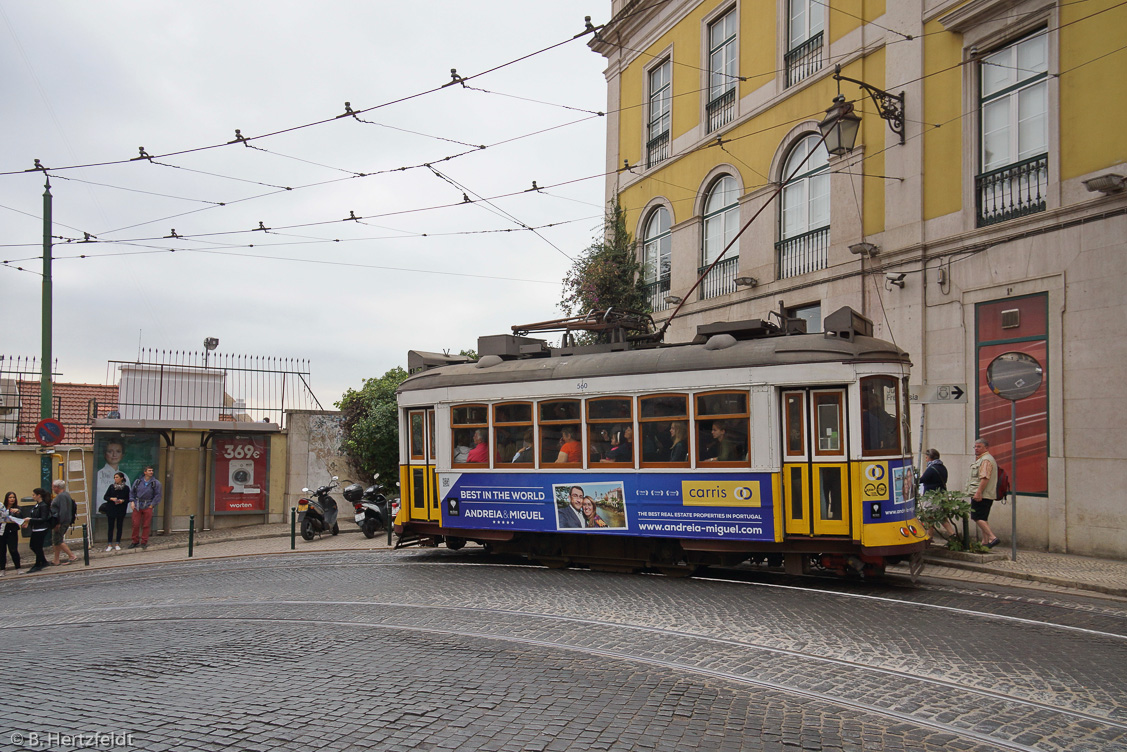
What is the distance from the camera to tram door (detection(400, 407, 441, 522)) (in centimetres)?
1330

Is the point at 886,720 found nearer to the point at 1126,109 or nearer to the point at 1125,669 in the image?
the point at 1125,669

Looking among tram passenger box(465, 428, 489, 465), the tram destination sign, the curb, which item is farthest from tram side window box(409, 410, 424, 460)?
the curb

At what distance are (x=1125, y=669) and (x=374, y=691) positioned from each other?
219 inches

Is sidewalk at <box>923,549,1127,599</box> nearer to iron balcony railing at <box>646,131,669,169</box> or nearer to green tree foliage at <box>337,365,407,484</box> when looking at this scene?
green tree foliage at <box>337,365,407,484</box>

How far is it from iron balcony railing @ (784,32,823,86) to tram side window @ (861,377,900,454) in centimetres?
1015

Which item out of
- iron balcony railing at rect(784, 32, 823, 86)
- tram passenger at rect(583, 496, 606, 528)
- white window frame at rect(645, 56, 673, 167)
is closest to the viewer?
tram passenger at rect(583, 496, 606, 528)

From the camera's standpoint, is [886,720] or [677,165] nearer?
[886,720]

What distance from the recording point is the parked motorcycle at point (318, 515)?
18250 mm

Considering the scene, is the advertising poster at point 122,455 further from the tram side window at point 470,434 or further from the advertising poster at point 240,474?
the tram side window at point 470,434

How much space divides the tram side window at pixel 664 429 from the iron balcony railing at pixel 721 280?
9.61 m

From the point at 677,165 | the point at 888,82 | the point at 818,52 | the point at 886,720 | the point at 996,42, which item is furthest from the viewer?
the point at 677,165

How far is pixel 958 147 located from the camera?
14352 mm

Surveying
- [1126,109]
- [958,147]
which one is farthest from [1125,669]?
[958,147]

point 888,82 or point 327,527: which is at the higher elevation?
point 888,82
